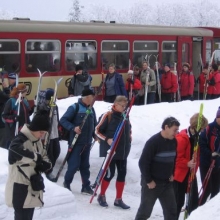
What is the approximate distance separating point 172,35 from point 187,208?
497 inches

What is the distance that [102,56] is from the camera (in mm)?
16719

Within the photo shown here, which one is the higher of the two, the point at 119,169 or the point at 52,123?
the point at 52,123

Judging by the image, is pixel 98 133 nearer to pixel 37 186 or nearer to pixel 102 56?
pixel 37 186

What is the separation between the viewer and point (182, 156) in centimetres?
713

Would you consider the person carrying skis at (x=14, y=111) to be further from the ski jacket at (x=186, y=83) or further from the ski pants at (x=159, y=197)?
the ski jacket at (x=186, y=83)

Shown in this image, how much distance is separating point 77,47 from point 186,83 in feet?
11.7

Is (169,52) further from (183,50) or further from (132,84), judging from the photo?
(132,84)

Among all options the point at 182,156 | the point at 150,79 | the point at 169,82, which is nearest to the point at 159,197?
the point at 182,156

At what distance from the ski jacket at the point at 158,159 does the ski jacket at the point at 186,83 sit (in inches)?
425

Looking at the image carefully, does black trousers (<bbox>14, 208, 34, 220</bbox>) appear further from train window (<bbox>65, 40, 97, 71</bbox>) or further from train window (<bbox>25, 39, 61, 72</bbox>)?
train window (<bbox>65, 40, 97, 71</bbox>)

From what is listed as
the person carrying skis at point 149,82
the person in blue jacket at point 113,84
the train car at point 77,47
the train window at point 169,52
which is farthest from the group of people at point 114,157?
the train window at point 169,52

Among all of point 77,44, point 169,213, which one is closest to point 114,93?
point 77,44

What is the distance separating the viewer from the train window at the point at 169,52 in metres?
19.1

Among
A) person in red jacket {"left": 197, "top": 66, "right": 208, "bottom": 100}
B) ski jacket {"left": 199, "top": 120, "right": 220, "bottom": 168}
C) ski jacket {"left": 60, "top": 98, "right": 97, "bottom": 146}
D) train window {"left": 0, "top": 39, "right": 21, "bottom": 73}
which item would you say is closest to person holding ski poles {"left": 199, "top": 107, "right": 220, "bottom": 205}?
ski jacket {"left": 199, "top": 120, "right": 220, "bottom": 168}
